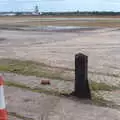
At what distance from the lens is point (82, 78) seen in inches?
349

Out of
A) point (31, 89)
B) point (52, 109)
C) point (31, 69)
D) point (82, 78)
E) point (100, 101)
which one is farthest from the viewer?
point (31, 69)

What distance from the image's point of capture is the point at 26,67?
43.2 feet

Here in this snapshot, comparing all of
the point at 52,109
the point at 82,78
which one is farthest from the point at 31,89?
the point at 52,109

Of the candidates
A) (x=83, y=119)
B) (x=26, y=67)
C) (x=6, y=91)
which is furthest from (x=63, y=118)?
(x=26, y=67)

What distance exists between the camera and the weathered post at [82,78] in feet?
28.8

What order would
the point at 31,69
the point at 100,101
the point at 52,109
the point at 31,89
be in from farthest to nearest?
1. the point at 31,69
2. the point at 31,89
3. the point at 100,101
4. the point at 52,109

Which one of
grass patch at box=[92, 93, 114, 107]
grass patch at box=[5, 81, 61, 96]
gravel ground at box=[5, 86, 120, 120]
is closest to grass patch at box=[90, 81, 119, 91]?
grass patch at box=[92, 93, 114, 107]

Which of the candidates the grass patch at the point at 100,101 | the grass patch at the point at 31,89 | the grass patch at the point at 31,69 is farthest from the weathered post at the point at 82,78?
the grass patch at the point at 31,69

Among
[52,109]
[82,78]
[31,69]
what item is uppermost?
[82,78]

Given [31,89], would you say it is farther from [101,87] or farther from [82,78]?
[101,87]

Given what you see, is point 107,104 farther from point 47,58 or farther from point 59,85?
point 47,58

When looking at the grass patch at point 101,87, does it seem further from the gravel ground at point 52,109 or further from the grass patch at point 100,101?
the gravel ground at point 52,109

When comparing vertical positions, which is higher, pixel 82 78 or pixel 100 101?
pixel 82 78

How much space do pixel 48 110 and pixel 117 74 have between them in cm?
438
